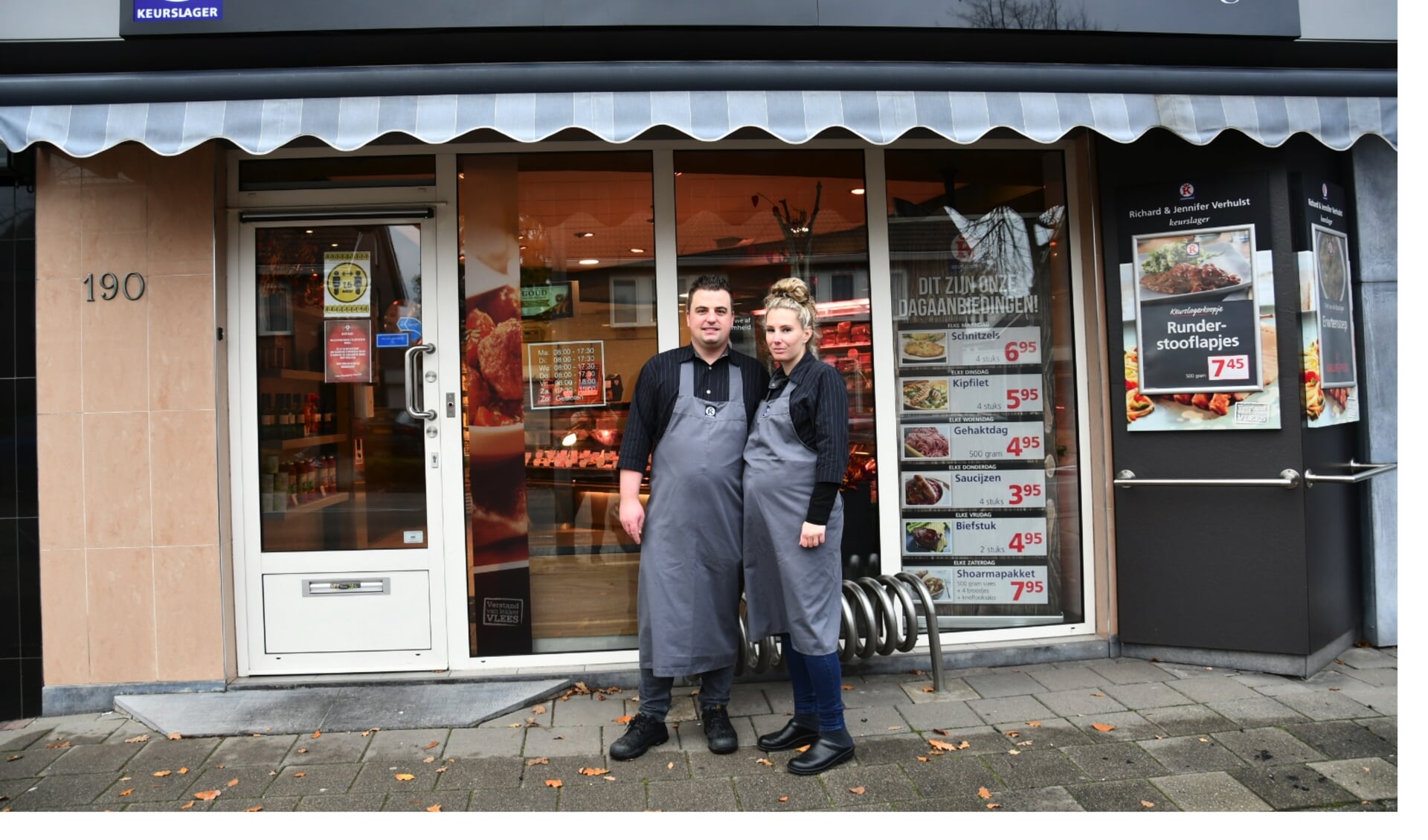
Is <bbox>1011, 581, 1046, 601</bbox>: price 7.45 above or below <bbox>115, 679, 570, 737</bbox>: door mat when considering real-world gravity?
above

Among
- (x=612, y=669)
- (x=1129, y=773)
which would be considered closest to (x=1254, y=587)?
(x=1129, y=773)

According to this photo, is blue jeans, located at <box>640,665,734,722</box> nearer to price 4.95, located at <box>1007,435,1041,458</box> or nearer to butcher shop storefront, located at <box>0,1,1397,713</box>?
butcher shop storefront, located at <box>0,1,1397,713</box>

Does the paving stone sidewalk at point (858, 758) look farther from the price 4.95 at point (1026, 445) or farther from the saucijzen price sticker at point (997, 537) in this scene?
the price 4.95 at point (1026, 445)

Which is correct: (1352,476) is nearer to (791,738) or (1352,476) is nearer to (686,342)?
(791,738)

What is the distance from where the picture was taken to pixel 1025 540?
5.43 metres

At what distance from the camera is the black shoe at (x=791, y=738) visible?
396 cm

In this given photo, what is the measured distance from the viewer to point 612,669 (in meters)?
4.90

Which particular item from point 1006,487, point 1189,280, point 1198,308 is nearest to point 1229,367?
point 1198,308


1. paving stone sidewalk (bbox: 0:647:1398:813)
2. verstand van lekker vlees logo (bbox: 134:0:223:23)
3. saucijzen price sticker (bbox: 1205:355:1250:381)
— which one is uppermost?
verstand van lekker vlees logo (bbox: 134:0:223:23)

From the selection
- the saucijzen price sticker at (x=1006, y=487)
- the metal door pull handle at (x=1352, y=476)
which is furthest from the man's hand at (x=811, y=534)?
the metal door pull handle at (x=1352, y=476)

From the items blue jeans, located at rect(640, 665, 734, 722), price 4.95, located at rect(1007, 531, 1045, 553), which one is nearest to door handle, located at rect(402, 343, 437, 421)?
blue jeans, located at rect(640, 665, 734, 722)

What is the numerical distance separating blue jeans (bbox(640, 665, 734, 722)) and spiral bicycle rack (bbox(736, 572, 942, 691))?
253mm

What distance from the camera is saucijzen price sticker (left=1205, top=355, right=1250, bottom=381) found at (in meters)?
4.76

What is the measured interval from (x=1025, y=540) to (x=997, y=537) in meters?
0.15
